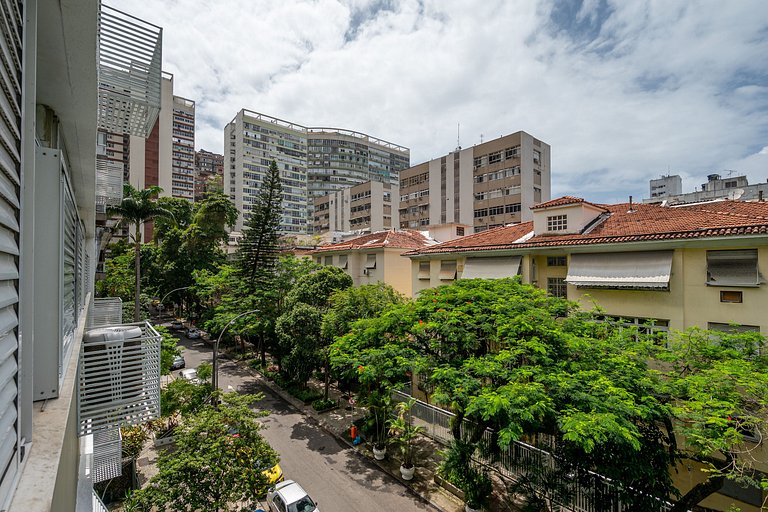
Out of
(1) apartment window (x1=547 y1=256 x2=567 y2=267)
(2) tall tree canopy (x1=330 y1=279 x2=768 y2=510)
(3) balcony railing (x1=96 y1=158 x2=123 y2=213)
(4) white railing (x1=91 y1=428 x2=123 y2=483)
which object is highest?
(3) balcony railing (x1=96 y1=158 x2=123 y2=213)

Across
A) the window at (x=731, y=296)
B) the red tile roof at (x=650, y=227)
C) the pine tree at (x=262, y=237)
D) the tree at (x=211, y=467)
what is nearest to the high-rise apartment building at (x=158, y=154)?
the pine tree at (x=262, y=237)

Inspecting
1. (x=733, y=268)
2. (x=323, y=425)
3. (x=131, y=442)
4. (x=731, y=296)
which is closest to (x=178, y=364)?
(x=323, y=425)

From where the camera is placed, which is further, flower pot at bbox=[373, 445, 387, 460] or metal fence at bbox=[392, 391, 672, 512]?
flower pot at bbox=[373, 445, 387, 460]

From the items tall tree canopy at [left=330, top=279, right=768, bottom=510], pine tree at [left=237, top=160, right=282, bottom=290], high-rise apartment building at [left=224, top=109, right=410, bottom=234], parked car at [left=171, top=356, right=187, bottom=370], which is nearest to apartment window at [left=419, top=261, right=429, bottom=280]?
tall tree canopy at [left=330, top=279, right=768, bottom=510]

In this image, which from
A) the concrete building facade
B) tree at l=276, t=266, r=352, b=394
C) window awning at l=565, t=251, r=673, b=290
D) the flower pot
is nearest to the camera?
window awning at l=565, t=251, r=673, b=290

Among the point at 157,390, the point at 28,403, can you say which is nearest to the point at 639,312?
the point at 157,390

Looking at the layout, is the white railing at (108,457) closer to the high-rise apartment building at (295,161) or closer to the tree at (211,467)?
the tree at (211,467)

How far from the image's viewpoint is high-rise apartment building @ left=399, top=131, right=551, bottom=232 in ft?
A: 115

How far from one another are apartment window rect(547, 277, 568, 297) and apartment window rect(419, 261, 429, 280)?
6322mm

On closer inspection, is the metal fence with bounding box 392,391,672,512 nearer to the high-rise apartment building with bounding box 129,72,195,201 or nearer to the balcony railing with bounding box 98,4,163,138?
the balcony railing with bounding box 98,4,163,138

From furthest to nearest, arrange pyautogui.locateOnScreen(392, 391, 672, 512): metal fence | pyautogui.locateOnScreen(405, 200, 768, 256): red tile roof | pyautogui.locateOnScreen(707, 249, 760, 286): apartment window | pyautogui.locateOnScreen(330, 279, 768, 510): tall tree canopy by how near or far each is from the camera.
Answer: pyautogui.locateOnScreen(405, 200, 768, 256): red tile roof, pyautogui.locateOnScreen(707, 249, 760, 286): apartment window, pyautogui.locateOnScreen(392, 391, 672, 512): metal fence, pyautogui.locateOnScreen(330, 279, 768, 510): tall tree canopy

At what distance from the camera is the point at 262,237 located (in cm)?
2269

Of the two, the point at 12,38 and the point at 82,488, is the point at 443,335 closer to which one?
the point at 82,488

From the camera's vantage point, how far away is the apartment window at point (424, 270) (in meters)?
19.5
